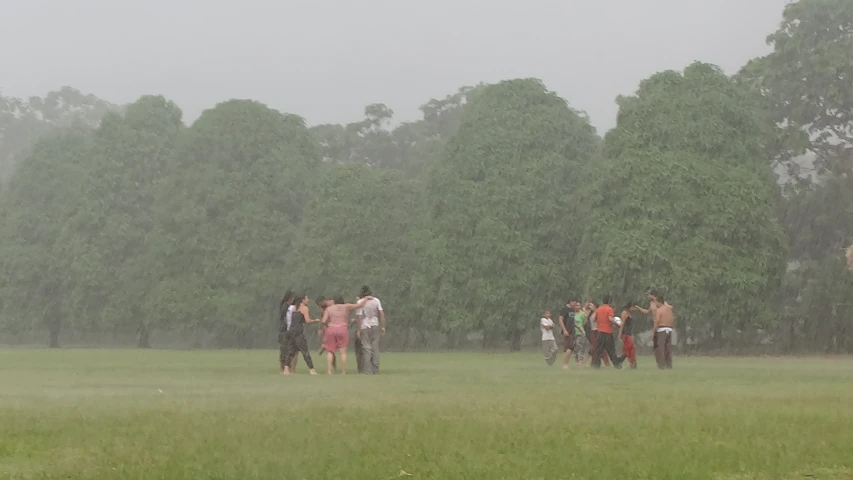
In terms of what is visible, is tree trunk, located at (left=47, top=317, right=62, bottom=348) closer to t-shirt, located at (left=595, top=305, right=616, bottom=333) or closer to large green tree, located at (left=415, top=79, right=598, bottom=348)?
large green tree, located at (left=415, top=79, right=598, bottom=348)

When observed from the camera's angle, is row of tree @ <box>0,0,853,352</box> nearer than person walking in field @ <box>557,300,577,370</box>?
No

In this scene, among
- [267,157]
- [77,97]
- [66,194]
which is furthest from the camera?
[77,97]

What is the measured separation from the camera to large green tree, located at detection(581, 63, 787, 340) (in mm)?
50812

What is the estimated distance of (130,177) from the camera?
231 feet

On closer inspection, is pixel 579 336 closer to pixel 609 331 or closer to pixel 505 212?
pixel 609 331

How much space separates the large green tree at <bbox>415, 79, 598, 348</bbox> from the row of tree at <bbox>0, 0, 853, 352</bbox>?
0.35 ft

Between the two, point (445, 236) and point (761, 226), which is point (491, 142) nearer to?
point (445, 236)

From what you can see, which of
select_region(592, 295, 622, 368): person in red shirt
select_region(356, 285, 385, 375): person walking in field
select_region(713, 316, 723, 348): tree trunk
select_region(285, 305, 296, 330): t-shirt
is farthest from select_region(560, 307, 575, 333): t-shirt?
select_region(713, 316, 723, 348): tree trunk

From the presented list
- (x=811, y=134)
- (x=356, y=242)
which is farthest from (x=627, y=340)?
(x=356, y=242)

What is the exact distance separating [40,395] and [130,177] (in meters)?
52.8

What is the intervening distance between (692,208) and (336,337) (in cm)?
2655

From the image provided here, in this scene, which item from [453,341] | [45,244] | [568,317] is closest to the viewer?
[568,317]

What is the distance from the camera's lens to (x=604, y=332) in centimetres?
3238

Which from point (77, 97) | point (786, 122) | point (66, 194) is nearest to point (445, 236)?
point (786, 122)
